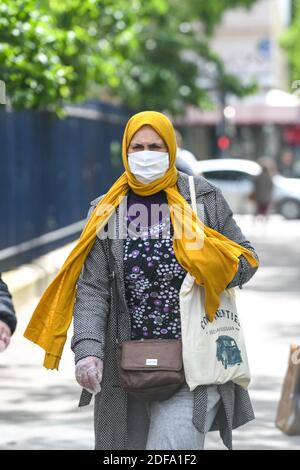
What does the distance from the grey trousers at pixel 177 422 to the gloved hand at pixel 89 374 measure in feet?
0.81

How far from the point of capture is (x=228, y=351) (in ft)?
16.2

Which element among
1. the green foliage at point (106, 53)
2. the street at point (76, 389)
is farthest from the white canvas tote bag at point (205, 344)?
the green foliage at point (106, 53)

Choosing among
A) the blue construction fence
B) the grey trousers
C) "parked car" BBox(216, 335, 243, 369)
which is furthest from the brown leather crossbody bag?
the blue construction fence

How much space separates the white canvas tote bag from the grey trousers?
83 millimetres

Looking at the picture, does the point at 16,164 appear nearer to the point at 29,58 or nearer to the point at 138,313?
the point at 29,58

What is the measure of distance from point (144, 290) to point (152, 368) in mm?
279

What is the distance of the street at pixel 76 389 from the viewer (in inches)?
299

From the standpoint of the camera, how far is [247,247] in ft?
16.8

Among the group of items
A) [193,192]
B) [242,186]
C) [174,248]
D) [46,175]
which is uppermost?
[193,192]

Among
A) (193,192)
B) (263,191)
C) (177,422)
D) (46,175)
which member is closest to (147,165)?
(193,192)

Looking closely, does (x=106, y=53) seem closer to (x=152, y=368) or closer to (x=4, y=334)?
(x=152, y=368)

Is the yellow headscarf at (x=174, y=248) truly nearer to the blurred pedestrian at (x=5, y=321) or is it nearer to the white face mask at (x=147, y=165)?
the white face mask at (x=147, y=165)

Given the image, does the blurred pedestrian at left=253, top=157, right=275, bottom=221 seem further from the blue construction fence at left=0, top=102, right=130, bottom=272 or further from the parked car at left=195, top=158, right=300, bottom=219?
the blue construction fence at left=0, top=102, right=130, bottom=272
